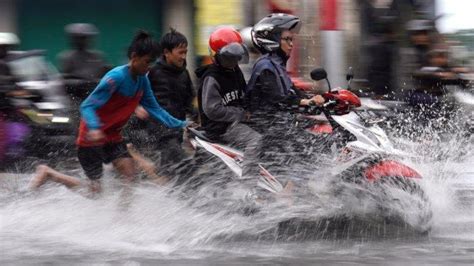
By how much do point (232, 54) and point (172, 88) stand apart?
4.04ft

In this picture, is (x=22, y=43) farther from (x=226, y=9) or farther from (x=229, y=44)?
(x=229, y=44)

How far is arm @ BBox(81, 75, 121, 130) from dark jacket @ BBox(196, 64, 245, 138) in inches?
25.7

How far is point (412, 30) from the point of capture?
11.9 meters

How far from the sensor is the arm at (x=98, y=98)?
25.9ft

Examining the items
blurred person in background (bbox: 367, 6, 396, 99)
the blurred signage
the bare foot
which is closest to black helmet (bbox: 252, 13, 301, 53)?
the bare foot

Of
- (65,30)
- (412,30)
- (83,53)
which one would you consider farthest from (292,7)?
(65,30)

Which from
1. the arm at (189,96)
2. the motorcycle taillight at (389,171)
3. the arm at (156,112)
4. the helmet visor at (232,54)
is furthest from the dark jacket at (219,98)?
the motorcycle taillight at (389,171)

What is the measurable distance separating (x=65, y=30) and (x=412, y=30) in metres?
7.57

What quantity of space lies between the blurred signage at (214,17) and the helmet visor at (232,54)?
649 centimetres

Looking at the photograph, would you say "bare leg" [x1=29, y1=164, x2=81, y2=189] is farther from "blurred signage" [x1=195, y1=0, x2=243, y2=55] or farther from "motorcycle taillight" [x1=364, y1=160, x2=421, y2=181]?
"blurred signage" [x1=195, y1=0, x2=243, y2=55]

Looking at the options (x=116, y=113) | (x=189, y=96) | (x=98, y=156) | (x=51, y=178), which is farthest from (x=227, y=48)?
(x=51, y=178)

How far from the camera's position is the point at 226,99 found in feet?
26.9

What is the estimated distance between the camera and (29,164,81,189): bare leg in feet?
Answer: 27.8

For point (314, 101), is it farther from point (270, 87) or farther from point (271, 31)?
point (271, 31)
